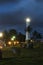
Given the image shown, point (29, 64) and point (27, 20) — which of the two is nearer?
point (29, 64)

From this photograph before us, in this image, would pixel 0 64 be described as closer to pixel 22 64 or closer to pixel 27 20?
pixel 22 64

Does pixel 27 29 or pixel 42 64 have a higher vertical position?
pixel 27 29

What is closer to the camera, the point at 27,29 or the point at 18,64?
the point at 18,64

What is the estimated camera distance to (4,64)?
778 inches

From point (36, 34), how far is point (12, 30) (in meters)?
11.6

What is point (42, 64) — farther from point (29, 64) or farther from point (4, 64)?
point (4, 64)

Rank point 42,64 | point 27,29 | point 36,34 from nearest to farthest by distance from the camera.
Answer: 1. point 42,64
2. point 27,29
3. point 36,34

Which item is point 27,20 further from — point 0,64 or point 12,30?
point 0,64

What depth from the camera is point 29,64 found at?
1942 cm

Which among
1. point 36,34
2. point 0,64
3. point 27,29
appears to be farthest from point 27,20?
point 0,64

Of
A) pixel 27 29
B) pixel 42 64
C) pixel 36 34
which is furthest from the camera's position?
pixel 36 34

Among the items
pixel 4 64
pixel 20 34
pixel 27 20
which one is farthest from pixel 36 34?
pixel 4 64

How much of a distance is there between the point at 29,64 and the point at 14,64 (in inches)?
39.6

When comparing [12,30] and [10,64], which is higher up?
[12,30]
